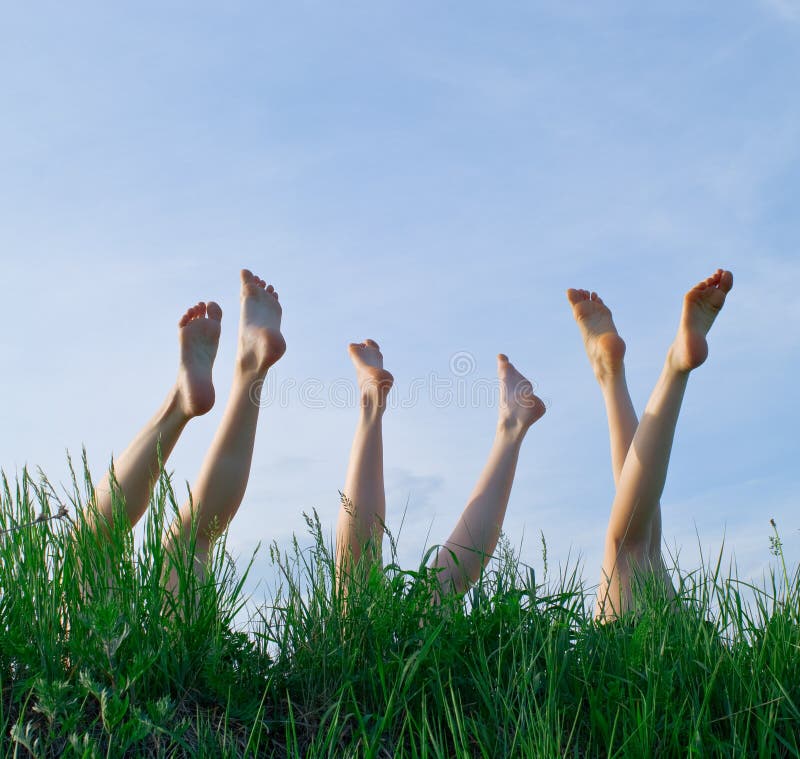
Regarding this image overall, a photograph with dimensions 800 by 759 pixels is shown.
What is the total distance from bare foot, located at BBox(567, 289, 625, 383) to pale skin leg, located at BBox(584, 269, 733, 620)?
0.60 meters

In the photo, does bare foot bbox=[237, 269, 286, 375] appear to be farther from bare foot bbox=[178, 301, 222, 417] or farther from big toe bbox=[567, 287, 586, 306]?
big toe bbox=[567, 287, 586, 306]

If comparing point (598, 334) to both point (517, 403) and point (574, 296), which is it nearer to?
point (574, 296)

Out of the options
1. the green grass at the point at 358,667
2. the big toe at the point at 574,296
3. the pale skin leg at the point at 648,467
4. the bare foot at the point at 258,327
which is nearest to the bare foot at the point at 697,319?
the pale skin leg at the point at 648,467

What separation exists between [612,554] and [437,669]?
158cm

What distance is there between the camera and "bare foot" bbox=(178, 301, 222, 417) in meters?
3.56

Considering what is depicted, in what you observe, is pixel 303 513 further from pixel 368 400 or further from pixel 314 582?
pixel 368 400

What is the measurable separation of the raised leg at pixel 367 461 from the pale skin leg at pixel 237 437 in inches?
18.5

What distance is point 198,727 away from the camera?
191 cm

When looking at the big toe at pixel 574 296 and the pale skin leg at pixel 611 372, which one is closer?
the pale skin leg at pixel 611 372

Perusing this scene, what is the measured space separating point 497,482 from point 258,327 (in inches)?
53.2

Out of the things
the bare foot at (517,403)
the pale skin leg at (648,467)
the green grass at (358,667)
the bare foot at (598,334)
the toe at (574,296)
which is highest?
the toe at (574,296)

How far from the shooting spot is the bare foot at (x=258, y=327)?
374 cm

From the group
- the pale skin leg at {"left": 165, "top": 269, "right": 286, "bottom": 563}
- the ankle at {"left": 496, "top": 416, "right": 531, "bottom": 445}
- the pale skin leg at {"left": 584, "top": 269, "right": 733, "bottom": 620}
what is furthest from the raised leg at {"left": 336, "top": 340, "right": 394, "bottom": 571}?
the pale skin leg at {"left": 584, "top": 269, "right": 733, "bottom": 620}

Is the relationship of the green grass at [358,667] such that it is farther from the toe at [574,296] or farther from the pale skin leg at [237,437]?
the toe at [574,296]
